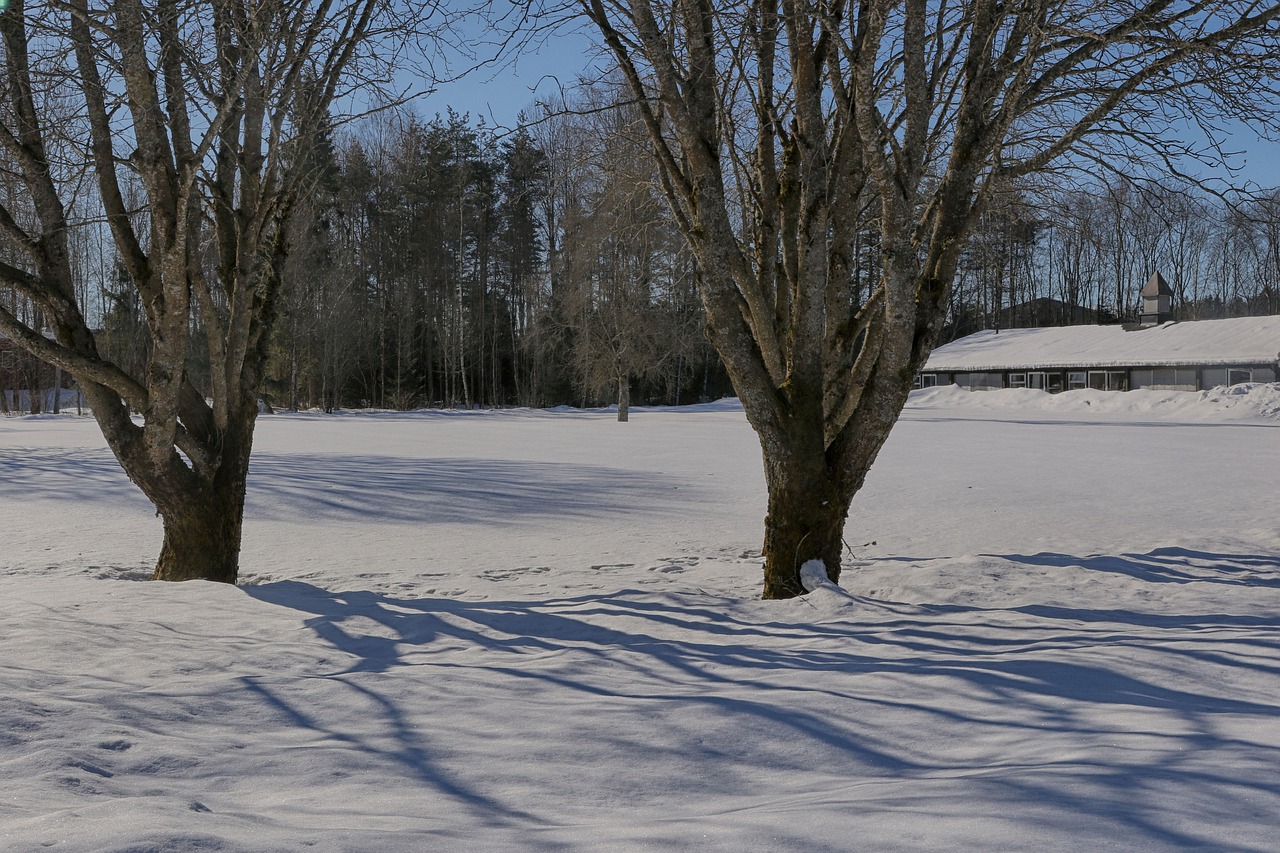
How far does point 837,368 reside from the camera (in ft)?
25.6

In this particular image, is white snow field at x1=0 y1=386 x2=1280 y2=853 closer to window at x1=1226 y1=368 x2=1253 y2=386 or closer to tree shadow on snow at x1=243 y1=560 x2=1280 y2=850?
tree shadow on snow at x1=243 y1=560 x2=1280 y2=850

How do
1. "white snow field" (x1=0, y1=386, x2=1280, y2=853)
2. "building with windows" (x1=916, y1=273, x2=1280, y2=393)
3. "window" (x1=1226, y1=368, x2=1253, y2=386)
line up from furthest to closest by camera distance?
"building with windows" (x1=916, y1=273, x2=1280, y2=393), "window" (x1=1226, y1=368, x2=1253, y2=386), "white snow field" (x1=0, y1=386, x2=1280, y2=853)

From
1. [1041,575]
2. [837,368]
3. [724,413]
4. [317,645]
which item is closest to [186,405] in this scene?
[317,645]

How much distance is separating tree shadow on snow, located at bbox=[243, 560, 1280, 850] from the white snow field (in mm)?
18

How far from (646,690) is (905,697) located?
1127 mm

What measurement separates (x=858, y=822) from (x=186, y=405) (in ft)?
23.3

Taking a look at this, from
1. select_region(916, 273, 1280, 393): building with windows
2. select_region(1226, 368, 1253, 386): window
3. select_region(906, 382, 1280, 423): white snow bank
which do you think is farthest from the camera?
select_region(916, 273, 1280, 393): building with windows

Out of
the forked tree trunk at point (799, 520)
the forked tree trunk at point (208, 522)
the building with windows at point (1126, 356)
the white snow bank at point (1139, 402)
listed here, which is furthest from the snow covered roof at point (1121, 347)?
the forked tree trunk at point (208, 522)

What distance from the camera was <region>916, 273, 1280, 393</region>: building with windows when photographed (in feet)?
128

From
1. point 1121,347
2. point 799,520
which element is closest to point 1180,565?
point 799,520

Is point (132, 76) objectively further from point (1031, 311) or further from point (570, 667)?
point (1031, 311)

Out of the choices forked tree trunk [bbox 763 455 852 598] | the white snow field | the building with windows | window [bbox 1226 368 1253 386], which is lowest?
the white snow field

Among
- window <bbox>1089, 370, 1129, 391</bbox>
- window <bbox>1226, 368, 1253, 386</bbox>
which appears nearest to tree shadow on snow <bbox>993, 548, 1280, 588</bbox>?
window <bbox>1226, 368, 1253, 386</bbox>

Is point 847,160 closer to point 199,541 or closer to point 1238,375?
point 199,541
